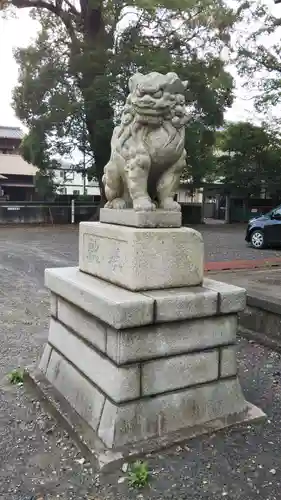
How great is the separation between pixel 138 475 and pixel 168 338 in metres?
0.80

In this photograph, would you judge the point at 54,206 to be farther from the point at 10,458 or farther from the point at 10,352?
the point at 10,458

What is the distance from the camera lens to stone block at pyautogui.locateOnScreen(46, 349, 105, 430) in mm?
2785

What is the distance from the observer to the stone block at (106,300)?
2521mm

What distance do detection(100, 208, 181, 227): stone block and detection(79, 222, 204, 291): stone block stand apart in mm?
55

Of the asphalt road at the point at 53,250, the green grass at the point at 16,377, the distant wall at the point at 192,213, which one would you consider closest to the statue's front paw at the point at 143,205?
the green grass at the point at 16,377

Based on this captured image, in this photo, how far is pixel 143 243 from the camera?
9.00 ft

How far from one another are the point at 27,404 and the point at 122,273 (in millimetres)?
1363

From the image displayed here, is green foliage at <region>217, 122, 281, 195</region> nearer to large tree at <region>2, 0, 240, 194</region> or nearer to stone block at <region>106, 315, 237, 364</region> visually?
large tree at <region>2, 0, 240, 194</region>

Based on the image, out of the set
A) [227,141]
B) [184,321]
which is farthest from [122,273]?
[227,141]

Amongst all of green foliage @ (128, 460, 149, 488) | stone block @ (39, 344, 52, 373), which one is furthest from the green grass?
green foliage @ (128, 460, 149, 488)

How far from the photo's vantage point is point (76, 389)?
3.06m

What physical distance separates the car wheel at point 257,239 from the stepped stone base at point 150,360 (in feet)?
33.2

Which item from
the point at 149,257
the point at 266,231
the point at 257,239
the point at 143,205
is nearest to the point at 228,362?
the point at 149,257

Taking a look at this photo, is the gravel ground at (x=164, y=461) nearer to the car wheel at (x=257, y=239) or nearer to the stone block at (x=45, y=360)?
the stone block at (x=45, y=360)
